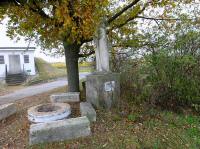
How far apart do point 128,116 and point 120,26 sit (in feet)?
15.3

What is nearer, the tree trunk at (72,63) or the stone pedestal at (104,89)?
the stone pedestal at (104,89)

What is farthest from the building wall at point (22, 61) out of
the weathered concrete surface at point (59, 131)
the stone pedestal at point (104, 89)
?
the weathered concrete surface at point (59, 131)

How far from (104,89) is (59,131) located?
7.27 feet

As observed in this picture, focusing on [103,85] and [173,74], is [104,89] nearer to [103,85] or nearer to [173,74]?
[103,85]

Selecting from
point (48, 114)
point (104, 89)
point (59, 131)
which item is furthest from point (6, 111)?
point (104, 89)

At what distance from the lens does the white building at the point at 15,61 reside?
25594 millimetres

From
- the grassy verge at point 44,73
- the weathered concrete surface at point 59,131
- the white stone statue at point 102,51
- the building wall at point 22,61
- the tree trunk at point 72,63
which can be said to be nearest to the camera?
the weathered concrete surface at point 59,131

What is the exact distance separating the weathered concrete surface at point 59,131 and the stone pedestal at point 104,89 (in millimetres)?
1622

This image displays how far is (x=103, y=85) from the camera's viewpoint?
6.80 meters

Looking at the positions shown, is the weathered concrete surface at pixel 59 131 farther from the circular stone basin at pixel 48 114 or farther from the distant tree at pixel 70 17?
the distant tree at pixel 70 17

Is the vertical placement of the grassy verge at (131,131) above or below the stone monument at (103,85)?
below

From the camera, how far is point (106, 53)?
719cm

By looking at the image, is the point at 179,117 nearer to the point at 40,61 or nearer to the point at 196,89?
the point at 196,89

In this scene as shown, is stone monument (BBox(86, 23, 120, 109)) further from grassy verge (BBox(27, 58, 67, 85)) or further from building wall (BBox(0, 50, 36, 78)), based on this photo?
building wall (BBox(0, 50, 36, 78))
